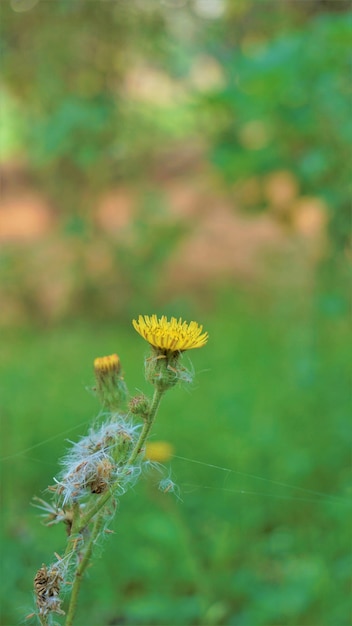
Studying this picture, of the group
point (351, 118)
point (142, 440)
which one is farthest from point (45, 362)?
point (142, 440)

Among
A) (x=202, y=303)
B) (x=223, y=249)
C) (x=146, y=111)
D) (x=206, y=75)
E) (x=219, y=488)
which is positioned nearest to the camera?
(x=219, y=488)

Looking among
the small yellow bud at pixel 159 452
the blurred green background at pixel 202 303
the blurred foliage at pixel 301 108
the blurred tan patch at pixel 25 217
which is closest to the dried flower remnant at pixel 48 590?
the blurred green background at pixel 202 303

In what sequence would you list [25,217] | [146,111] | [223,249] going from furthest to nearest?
[25,217]
[223,249]
[146,111]

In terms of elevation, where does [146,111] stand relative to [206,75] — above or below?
below

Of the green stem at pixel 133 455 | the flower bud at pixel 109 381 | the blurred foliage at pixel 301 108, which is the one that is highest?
the blurred foliage at pixel 301 108

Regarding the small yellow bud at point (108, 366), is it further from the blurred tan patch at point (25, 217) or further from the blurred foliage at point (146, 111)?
the blurred tan patch at point (25, 217)

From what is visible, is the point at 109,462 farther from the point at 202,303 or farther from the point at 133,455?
the point at 202,303

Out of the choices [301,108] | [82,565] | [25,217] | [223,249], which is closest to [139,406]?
[82,565]
